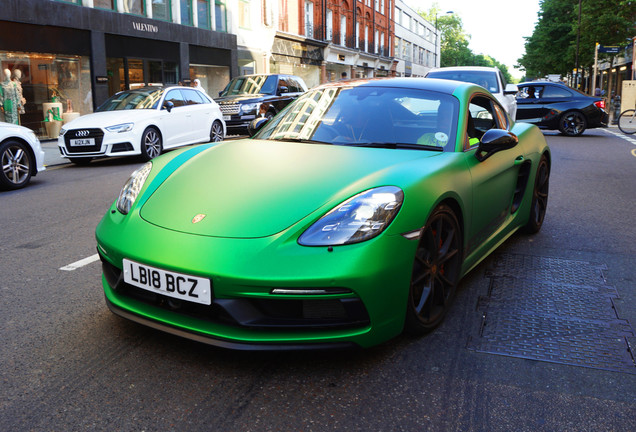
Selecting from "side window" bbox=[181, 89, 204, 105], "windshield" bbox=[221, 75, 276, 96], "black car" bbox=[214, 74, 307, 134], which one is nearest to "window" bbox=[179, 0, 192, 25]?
"black car" bbox=[214, 74, 307, 134]

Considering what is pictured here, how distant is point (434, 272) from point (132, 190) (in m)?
1.69

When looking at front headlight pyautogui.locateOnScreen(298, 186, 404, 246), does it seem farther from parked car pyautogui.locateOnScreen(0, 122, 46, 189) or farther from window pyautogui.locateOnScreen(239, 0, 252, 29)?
window pyautogui.locateOnScreen(239, 0, 252, 29)

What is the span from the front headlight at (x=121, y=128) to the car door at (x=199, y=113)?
2.13 metres

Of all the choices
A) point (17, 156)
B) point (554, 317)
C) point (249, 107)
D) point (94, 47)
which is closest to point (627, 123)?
point (249, 107)

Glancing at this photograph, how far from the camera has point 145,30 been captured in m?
22.0

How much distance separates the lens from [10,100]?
609 inches

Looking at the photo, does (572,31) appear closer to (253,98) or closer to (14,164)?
(253,98)

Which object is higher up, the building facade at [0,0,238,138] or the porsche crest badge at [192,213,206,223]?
the building facade at [0,0,238,138]

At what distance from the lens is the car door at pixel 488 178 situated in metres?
3.64

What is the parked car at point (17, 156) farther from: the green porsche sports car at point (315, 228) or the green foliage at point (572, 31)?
the green foliage at point (572, 31)

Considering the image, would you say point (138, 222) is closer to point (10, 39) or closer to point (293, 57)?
point (10, 39)

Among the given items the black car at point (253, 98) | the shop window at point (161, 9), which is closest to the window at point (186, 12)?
the shop window at point (161, 9)

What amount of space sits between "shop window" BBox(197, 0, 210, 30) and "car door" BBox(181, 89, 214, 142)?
1324 cm

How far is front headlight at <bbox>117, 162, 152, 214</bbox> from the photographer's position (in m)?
3.16
